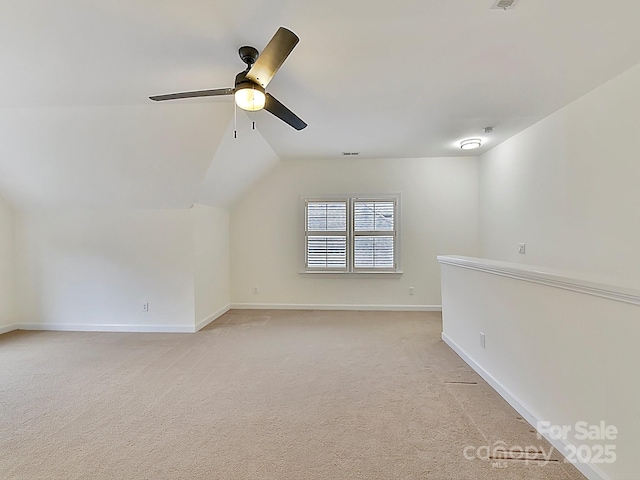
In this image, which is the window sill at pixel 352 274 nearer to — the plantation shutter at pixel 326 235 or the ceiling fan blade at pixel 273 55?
the plantation shutter at pixel 326 235

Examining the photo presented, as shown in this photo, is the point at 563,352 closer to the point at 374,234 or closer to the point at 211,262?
the point at 374,234

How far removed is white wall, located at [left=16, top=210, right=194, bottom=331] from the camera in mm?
4320

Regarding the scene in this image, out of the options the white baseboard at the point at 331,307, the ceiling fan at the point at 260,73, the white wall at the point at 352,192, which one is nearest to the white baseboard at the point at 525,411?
the white baseboard at the point at 331,307

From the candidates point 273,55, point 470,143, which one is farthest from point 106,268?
point 470,143

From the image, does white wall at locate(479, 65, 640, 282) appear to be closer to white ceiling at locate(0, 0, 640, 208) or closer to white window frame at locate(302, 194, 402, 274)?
white ceiling at locate(0, 0, 640, 208)

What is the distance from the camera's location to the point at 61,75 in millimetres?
2576

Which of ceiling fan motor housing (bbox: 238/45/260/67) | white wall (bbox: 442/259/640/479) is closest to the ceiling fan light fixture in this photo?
ceiling fan motor housing (bbox: 238/45/260/67)

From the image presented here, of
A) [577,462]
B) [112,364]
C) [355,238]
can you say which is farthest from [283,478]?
[355,238]

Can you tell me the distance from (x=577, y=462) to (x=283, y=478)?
158cm

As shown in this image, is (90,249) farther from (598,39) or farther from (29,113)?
(598,39)

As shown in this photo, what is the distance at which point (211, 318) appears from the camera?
4809 mm

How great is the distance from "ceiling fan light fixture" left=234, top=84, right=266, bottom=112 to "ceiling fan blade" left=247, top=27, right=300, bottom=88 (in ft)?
0.16

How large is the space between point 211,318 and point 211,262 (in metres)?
0.83

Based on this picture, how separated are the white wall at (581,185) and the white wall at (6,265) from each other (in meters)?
6.77
